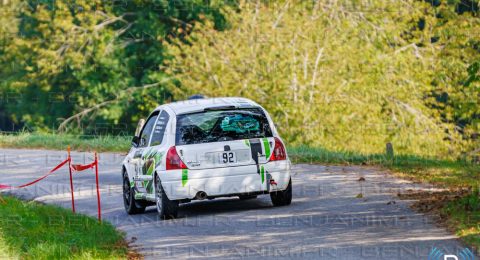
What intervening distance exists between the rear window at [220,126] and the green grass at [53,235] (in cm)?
175

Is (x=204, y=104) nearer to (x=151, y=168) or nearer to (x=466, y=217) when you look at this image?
(x=151, y=168)

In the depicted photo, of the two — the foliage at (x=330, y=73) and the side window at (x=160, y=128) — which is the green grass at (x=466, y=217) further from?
the foliage at (x=330, y=73)

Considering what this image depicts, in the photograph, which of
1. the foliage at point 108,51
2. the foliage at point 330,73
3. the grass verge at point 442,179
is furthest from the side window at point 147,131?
the foliage at point 108,51

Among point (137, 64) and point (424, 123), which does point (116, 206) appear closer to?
point (424, 123)

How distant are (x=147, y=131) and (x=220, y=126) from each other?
6.89ft

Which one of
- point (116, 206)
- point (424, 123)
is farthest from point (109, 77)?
point (116, 206)

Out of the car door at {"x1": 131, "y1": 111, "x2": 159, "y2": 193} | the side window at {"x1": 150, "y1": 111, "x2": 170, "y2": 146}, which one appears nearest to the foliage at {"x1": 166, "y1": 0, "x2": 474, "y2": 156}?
the car door at {"x1": 131, "y1": 111, "x2": 159, "y2": 193}

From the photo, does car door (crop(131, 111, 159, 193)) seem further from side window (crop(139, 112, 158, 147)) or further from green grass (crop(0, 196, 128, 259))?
green grass (crop(0, 196, 128, 259))

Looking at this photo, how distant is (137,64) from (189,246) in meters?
41.0

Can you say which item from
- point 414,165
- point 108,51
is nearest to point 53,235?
point 414,165

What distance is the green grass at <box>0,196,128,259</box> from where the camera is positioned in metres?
12.0

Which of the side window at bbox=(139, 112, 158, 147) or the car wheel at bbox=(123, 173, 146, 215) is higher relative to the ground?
the side window at bbox=(139, 112, 158, 147)

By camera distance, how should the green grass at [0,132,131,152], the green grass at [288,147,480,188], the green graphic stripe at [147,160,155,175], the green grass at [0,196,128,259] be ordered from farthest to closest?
the green grass at [0,132,131,152], the green grass at [288,147,480,188], the green graphic stripe at [147,160,155,175], the green grass at [0,196,128,259]

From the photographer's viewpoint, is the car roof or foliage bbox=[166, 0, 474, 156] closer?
the car roof
